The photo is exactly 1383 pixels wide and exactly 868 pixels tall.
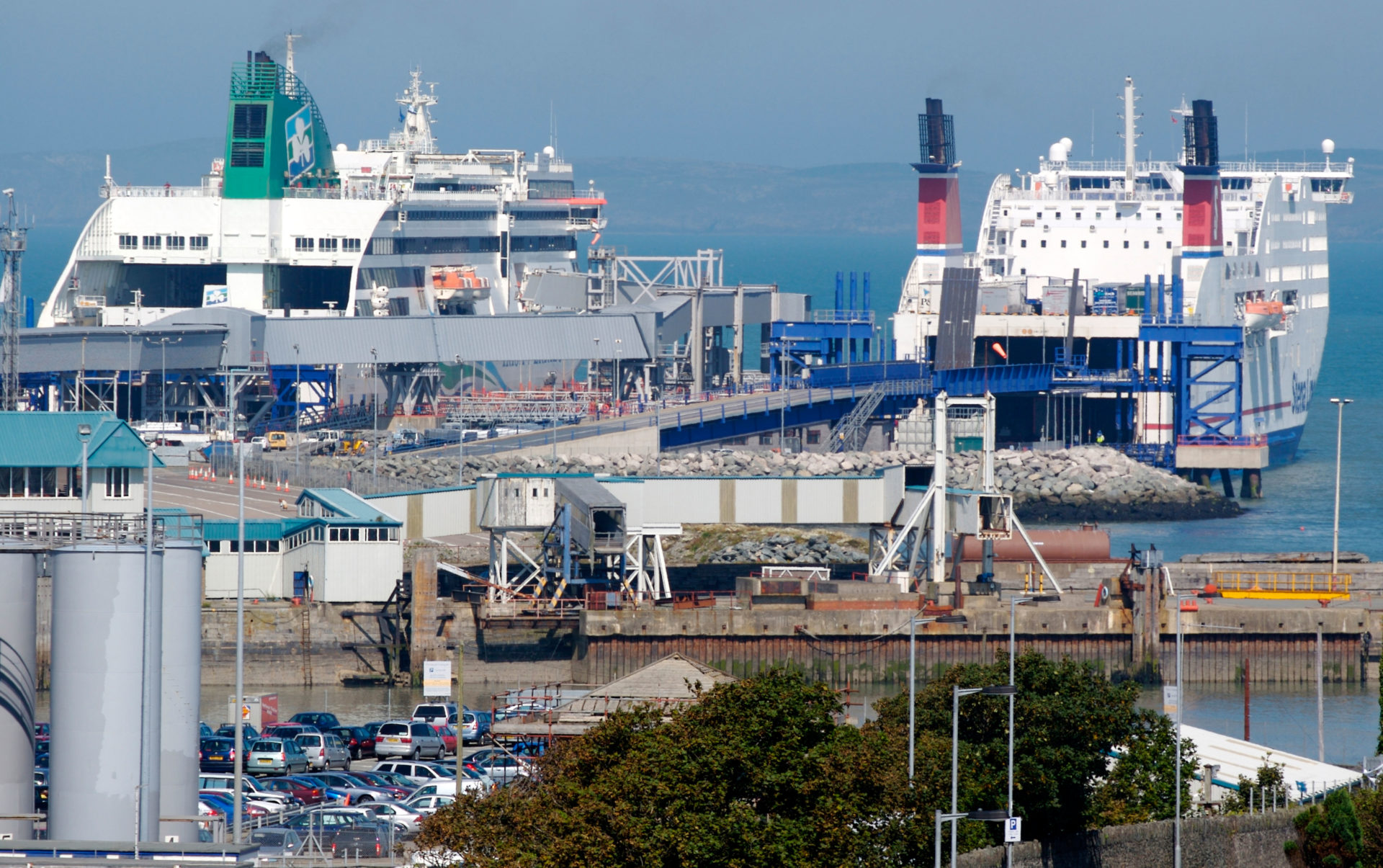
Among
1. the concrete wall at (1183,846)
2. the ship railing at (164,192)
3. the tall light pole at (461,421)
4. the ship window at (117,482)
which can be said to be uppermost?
the ship railing at (164,192)

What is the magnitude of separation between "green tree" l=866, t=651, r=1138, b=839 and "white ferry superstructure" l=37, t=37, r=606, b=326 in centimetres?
4872

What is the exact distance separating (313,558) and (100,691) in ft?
79.1

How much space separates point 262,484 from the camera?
56844 mm

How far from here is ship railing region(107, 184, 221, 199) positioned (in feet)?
247

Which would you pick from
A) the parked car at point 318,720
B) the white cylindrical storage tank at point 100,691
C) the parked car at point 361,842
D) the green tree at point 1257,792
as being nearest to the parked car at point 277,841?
the parked car at point 361,842

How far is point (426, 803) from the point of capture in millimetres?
28828

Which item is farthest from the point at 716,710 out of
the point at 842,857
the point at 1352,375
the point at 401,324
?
the point at 1352,375

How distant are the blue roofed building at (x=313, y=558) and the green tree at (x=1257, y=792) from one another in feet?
70.8

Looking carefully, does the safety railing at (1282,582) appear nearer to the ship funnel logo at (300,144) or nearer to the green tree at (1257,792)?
the green tree at (1257,792)

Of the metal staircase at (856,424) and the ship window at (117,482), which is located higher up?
the metal staircase at (856,424)

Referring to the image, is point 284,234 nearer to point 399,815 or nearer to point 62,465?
point 62,465

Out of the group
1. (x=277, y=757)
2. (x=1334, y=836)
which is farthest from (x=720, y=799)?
(x=277, y=757)

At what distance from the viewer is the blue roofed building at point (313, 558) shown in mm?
46438

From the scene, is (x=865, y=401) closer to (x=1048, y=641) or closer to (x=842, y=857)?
(x=1048, y=641)
